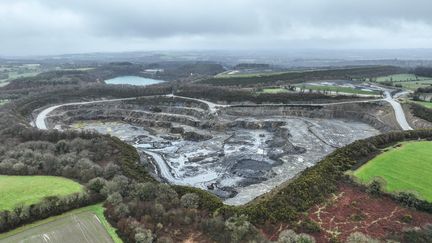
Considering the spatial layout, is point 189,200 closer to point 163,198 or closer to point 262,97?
point 163,198

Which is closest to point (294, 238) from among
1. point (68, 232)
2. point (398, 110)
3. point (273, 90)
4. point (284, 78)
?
point (68, 232)

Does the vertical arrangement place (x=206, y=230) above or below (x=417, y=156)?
below

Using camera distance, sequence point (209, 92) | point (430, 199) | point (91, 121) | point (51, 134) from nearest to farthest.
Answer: point (430, 199)
point (51, 134)
point (91, 121)
point (209, 92)

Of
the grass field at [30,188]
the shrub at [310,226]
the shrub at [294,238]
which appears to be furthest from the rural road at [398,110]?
the grass field at [30,188]

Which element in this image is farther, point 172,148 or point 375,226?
point 172,148

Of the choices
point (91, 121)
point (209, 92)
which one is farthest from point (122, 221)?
point (209, 92)

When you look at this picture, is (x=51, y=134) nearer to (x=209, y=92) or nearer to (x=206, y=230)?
(x=206, y=230)

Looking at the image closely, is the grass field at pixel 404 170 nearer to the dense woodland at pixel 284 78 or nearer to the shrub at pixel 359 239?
the shrub at pixel 359 239
